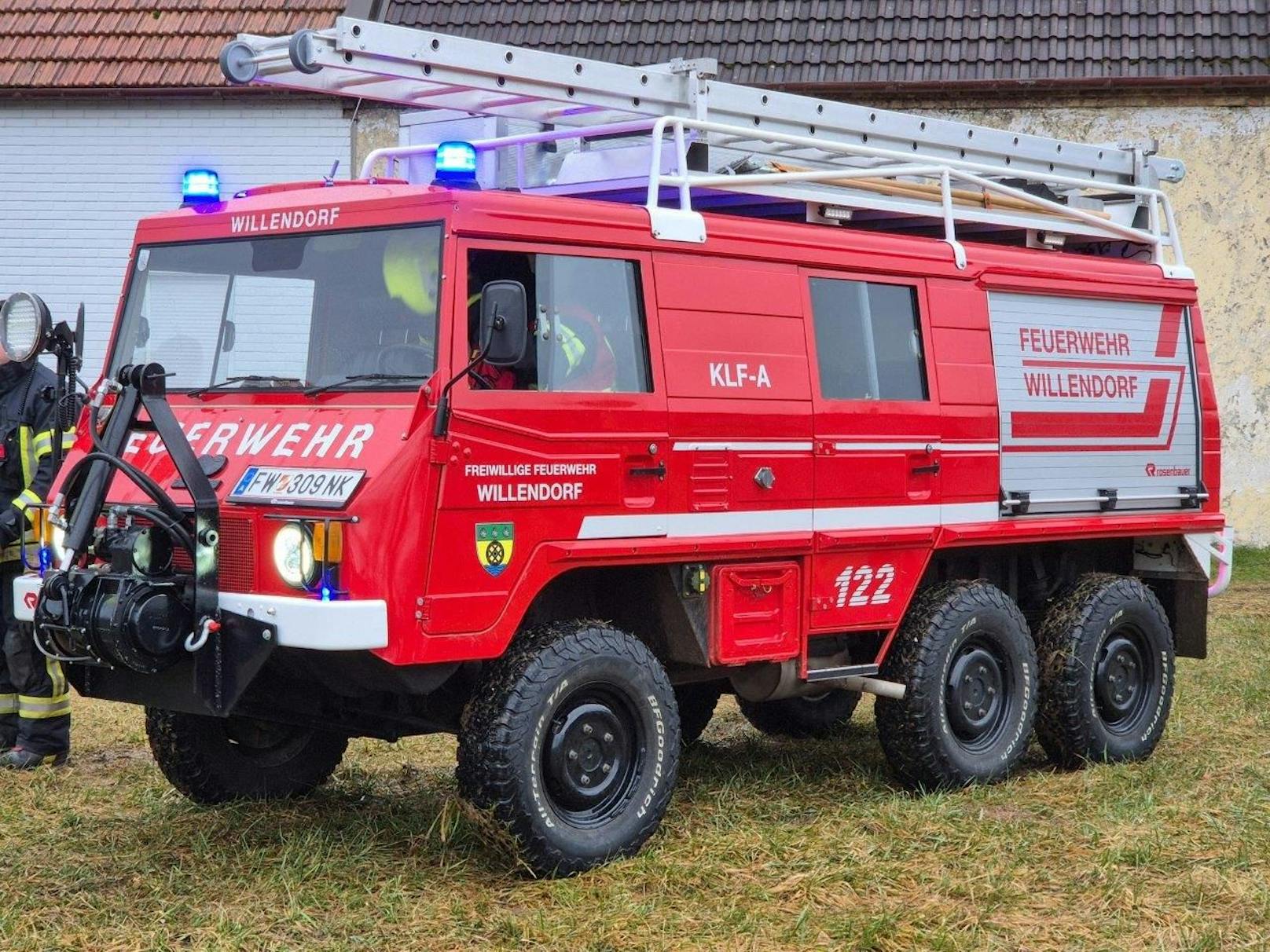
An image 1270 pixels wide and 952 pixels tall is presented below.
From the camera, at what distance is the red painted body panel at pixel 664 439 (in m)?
5.68

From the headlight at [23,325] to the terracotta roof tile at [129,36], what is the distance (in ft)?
38.0

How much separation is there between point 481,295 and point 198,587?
4.38 ft

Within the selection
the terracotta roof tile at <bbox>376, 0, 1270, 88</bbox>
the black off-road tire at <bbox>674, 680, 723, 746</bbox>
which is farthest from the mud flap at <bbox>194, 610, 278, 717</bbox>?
the terracotta roof tile at <bbox>376, 0, 1270, 88</bbox>

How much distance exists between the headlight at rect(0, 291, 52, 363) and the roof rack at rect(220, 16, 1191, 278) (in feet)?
3.71

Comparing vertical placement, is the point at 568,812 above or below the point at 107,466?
below

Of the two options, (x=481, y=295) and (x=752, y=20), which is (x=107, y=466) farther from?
(x=752, y=20)

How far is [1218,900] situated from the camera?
5840 mm

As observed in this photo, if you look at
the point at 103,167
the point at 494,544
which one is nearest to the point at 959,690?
the point at 494,544

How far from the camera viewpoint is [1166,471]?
8.76 m

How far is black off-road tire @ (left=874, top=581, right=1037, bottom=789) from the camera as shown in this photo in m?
7.44

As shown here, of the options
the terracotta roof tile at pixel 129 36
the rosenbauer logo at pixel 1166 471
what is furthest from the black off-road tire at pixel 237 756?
the terracotta roof tile at pixel 129 36

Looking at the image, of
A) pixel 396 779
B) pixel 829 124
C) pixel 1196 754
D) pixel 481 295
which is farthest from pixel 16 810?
pixel 1196 754

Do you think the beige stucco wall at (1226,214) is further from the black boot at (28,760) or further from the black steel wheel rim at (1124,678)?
the black boot at (28,760)

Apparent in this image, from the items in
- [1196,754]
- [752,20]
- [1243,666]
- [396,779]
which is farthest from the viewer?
[752,20]
